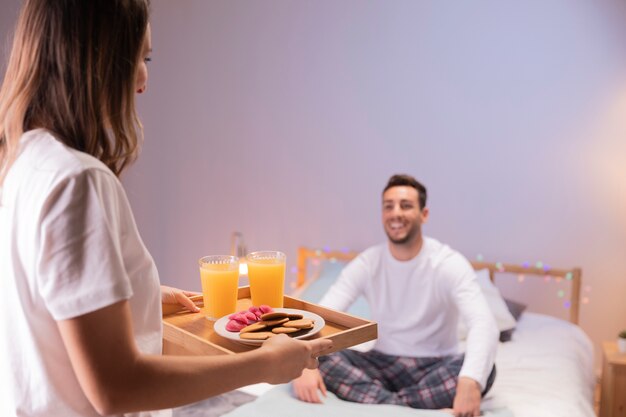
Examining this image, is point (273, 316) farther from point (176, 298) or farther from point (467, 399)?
point (467, 399)

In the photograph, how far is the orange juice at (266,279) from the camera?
125 centimetres

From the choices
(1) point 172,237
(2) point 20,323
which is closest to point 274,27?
(1) point 172,237

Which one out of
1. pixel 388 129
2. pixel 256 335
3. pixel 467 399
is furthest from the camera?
pixel 388 129

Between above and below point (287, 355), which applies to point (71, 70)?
above

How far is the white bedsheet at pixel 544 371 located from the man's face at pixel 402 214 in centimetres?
68

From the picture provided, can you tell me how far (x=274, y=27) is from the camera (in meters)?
3.68

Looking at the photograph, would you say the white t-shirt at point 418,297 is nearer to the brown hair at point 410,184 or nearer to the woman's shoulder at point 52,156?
the brown hair at point 410,184

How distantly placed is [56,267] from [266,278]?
606 millimetres

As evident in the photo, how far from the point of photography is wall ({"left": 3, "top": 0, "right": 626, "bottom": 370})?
3193mm

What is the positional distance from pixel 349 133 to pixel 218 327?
259 centimetres

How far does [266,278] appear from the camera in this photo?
1.26 meters

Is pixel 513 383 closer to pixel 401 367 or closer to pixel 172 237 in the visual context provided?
pixel 401 367

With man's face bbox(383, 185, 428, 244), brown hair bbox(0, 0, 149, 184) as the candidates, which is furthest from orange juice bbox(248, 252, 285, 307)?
man's face bbox(383, 185, 428, 244)

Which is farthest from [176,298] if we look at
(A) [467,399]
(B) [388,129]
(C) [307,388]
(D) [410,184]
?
(B) [388,129]
